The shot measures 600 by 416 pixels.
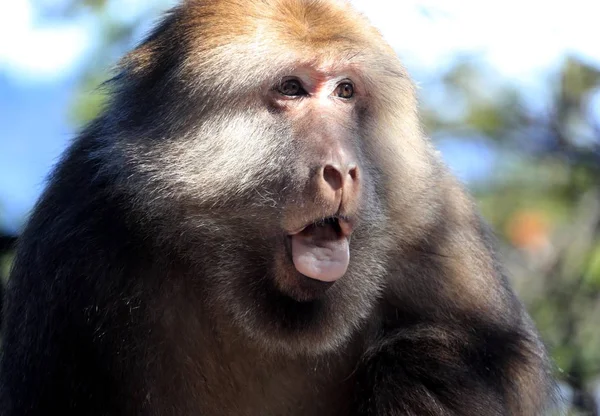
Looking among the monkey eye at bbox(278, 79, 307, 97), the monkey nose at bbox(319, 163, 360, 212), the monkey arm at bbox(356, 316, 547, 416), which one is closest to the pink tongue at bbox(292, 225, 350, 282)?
the monkey nose at bbox(319, 163, 360, 212)

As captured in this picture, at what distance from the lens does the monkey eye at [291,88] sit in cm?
354

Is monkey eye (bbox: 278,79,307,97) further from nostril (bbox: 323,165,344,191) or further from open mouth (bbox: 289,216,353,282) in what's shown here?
open mouth (bbox: 289,216,353,282)

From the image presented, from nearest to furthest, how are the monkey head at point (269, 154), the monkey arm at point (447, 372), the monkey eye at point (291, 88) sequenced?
the monkey head at point (269, 154)
the monkey eye at point (291, 88)
the monkey arm at point (447, 372)

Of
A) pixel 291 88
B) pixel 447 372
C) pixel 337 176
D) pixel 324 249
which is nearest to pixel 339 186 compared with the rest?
pixel 337 176

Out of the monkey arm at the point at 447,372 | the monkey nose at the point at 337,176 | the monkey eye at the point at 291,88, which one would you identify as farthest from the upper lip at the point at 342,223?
the monkey arm at the point at 447,372

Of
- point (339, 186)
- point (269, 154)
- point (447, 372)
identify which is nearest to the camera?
point (339, 186)

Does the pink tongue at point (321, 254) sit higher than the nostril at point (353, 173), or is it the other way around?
the nostril at point (353, 173)

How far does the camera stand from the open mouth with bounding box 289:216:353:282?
3.22 m

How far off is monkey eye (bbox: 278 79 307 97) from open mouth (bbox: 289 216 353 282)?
0.54 meters

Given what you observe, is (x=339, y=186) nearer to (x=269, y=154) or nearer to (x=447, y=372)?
(x=269, y=154)

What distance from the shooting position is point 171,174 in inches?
142

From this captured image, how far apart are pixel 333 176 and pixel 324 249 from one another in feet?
0.80

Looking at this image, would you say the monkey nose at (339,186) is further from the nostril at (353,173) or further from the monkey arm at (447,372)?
the monkey arm at (447,372)

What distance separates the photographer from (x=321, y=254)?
10.6 feet
